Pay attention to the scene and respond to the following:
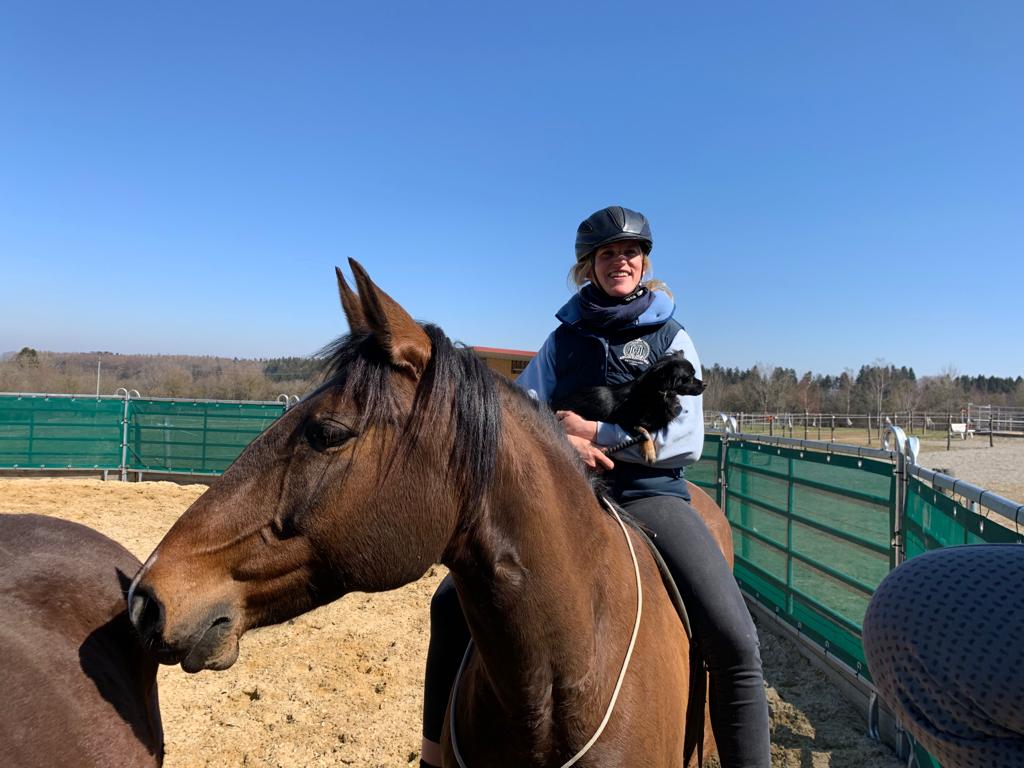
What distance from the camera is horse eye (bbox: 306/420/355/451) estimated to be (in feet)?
4.89

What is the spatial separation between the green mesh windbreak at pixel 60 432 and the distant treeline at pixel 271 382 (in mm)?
5164

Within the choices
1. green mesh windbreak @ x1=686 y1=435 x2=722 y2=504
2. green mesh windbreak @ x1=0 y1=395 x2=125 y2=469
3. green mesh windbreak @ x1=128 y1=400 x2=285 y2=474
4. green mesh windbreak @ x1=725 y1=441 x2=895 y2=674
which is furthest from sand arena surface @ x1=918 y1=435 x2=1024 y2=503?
green mesh windbreak @ x1=0 y1=395 x2=125 y2=469

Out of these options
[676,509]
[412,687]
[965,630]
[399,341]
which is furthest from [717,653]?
[412,687]

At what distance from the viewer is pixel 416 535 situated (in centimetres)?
149

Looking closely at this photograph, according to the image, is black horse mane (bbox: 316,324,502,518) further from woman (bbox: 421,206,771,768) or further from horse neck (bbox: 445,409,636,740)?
woman (bbox: 421,206,771,768)

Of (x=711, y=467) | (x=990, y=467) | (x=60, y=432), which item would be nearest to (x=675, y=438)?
(x=711, y=467)

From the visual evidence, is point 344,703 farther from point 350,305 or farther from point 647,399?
point 350,305

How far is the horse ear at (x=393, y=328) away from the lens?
1479mm

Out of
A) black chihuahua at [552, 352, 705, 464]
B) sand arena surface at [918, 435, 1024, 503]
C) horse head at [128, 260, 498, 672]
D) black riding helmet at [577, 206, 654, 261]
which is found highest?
black riding helmet at [577, 206, 654, 261]

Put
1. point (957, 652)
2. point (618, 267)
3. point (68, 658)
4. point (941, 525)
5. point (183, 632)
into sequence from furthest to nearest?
point (941, 525)
point (618, 267)
point (68, 658)
point (183, 632)
point (957, 652)

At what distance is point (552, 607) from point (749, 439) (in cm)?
639

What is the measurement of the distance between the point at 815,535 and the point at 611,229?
176 inches

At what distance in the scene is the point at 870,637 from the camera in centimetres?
66

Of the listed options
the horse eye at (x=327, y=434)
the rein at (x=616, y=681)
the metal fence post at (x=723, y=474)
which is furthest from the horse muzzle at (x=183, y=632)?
the metal fence post at (x=723, y=474)
